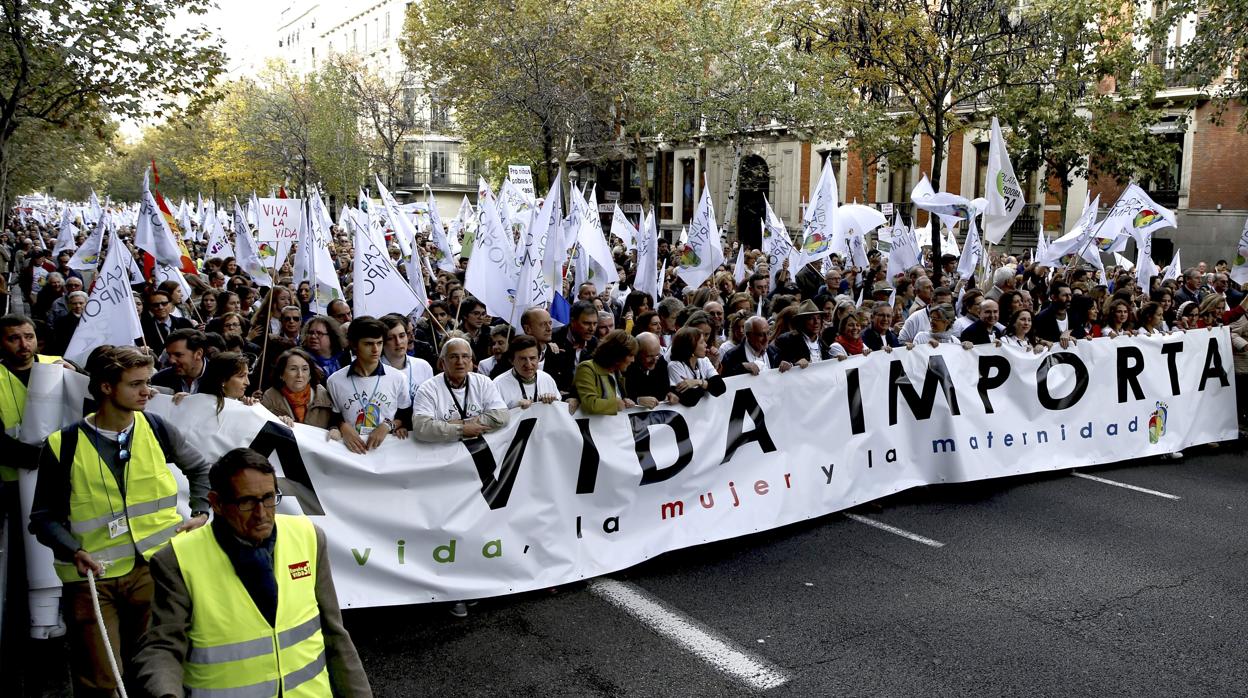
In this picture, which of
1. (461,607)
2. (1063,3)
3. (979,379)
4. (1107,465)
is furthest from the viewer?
(1063,3)

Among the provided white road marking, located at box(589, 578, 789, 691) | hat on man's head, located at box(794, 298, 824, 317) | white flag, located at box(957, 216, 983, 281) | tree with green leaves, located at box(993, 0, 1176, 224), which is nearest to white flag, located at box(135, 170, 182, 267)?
hat on man's head, located at box(794, 298, 824, 317)

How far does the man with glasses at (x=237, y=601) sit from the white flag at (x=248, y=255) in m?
13.0

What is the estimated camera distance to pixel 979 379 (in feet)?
27.0

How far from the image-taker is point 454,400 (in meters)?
5.83

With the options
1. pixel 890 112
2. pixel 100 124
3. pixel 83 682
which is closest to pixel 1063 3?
pixel 890 112

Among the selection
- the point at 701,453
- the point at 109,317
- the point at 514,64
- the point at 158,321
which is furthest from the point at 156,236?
the point at 514,64

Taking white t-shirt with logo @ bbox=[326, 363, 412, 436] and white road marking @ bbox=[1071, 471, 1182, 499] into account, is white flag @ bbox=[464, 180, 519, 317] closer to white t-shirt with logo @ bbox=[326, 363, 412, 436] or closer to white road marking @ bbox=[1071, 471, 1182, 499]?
white t-shirt with logo @ bbox=[326, 363, 412, 436]

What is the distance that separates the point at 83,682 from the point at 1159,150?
86.7 ft

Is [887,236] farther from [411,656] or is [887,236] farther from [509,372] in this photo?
[411,656]

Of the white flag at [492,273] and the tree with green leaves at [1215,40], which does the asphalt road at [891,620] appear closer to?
the white flag at [492,273]

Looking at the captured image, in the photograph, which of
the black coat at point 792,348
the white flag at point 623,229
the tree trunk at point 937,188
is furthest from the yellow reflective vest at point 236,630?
the white flag at point 623,229

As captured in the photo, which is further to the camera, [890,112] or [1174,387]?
[890,112]

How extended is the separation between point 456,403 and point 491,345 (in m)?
1.98

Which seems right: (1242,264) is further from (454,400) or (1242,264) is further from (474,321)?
(454,400)
